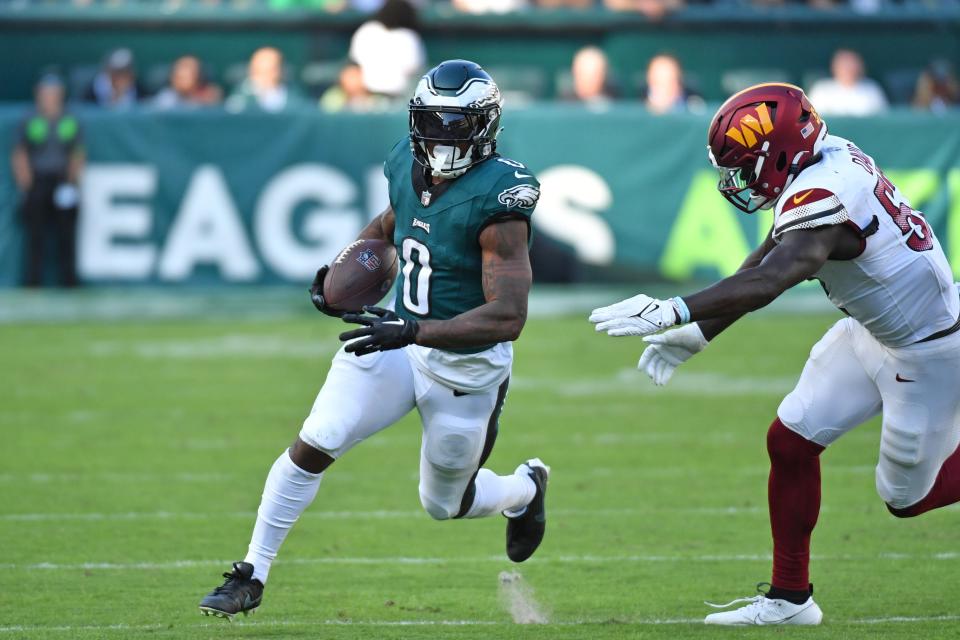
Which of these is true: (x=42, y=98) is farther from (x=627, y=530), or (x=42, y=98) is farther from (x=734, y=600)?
(x=734, y=600)

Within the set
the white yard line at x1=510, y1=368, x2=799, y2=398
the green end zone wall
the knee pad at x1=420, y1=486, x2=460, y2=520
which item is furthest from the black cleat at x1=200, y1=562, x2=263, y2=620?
the green end zone wall

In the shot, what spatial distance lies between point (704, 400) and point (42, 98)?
5989 mm

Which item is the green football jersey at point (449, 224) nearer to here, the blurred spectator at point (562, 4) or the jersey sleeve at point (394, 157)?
the jersey sleeve at point (394, 157)

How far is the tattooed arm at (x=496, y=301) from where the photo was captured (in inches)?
176

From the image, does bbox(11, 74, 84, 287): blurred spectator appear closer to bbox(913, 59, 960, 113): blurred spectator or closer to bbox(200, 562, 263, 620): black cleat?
bbox(913, 59, 960, 113): blurred spectator

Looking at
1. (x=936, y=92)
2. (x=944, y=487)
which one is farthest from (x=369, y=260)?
(x=936, y=92)

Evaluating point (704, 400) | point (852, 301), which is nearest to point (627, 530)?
point (852, 301)

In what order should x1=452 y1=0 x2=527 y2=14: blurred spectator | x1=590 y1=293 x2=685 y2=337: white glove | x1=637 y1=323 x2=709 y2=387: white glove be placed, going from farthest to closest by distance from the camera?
1. x1=452 y1=0 x2=527 y2=14: blurred spectator
2. x1=637 y1=323 x2=709 y2=387: white glove
3. x1=590 y1=293 x2=685 y2=337: white glove

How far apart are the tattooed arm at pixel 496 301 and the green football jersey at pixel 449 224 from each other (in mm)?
50

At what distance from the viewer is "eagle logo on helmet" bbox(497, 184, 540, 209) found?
4.62 metres

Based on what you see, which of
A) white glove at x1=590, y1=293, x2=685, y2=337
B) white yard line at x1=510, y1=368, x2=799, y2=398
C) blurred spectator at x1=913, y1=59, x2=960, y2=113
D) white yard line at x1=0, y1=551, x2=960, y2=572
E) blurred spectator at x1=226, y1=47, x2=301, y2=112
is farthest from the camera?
blurred spectator at x1=913, y1=59, x2=960, y2=113

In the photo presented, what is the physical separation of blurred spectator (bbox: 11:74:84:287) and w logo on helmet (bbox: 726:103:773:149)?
8.26 meters

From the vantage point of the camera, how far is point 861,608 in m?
4.95

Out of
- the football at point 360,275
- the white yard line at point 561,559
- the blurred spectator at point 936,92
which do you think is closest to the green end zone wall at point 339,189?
the blurred spectator at point 936,92
